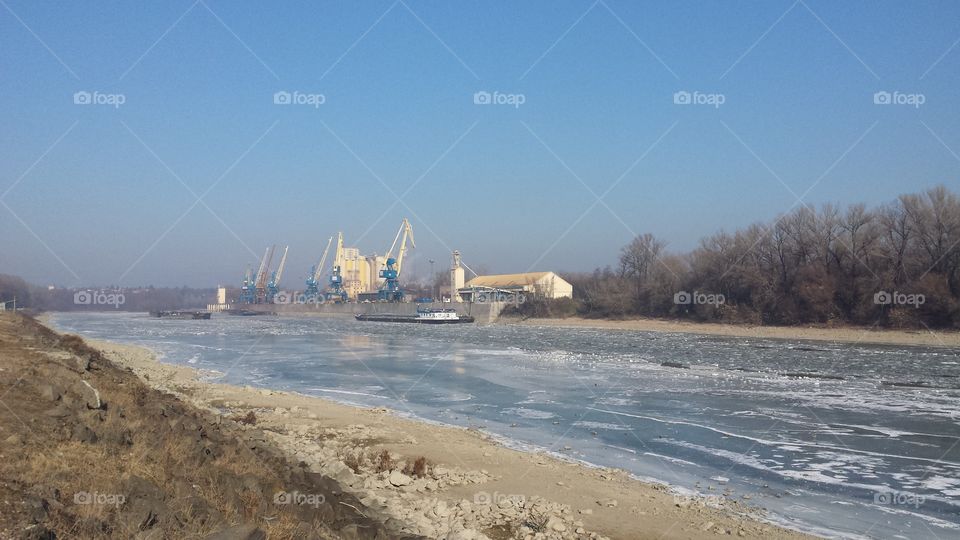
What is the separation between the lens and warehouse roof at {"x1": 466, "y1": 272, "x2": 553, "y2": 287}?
368 feet

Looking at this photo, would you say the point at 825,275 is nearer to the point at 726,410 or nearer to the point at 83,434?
the point at 726,410

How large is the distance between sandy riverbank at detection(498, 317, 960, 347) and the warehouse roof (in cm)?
3213

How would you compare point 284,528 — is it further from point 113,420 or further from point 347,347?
point 347,347

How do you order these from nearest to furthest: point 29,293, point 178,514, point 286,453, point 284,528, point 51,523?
point 51,523 → point 178,514 → point 284,528 → point 286,453 → point 29,293

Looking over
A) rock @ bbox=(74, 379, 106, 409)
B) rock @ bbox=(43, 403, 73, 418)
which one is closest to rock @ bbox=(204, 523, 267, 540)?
rock @ bbox=(43, 403, 73, 418)

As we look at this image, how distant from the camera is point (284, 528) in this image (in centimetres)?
656

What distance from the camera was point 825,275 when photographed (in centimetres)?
5834

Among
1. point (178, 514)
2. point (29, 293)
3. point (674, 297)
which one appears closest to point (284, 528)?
point (178, 514)

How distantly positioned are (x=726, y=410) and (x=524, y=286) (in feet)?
296

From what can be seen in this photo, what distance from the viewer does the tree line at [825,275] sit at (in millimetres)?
51375

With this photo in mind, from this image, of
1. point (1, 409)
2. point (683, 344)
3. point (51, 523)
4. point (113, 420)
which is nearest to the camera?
point (51, 523)

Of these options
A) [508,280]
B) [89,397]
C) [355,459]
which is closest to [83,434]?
[89,397]

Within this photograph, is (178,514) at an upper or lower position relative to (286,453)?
upper

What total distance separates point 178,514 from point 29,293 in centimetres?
14991
